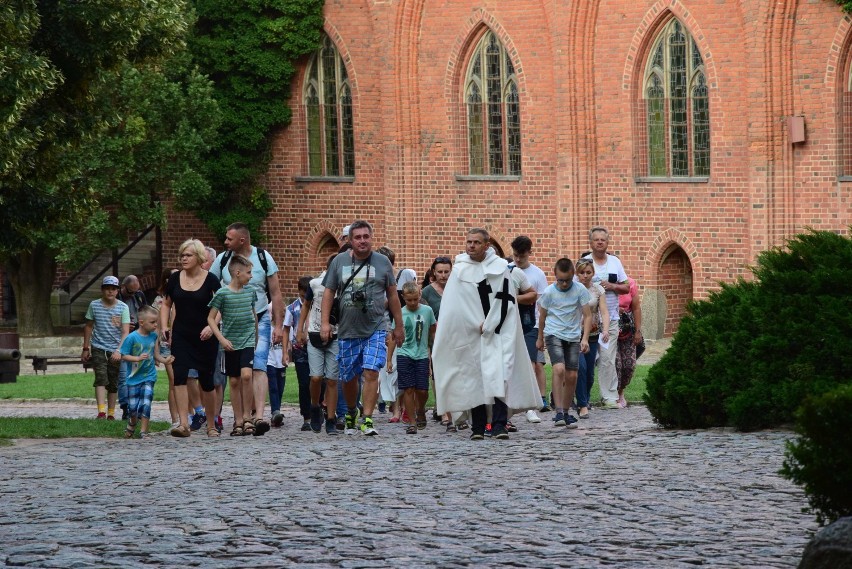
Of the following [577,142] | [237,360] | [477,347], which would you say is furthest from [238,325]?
[577,142]

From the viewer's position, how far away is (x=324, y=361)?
50.1 ft

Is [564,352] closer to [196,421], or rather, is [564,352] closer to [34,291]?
A: [196,421]

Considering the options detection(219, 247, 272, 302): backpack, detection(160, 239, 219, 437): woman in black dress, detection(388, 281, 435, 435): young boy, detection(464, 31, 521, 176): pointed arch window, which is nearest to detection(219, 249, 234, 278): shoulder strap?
detection(219, 247, 272, 302): backpack

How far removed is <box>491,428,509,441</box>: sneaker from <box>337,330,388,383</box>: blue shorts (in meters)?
1.28

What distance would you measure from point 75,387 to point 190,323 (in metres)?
10.3

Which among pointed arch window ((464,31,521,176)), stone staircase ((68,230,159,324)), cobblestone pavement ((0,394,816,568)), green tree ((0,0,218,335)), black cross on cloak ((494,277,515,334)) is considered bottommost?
cobblestone pavement ((0,394,816,568))

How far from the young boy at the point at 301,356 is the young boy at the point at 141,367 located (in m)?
1.33

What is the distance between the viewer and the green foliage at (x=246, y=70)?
34.6m

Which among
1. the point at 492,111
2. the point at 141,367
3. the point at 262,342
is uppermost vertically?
the point at 492,111

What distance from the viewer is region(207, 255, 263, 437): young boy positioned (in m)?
14.6

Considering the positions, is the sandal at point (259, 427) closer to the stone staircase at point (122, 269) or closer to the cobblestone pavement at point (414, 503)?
the cobblestone pavement at point (414, 503)

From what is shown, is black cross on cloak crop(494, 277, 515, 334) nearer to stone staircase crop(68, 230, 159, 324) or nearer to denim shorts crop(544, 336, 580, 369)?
denim shorts crop(544, 336, 580, 369)

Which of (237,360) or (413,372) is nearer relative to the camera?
(237,360)

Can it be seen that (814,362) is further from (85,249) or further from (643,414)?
(85,249)
